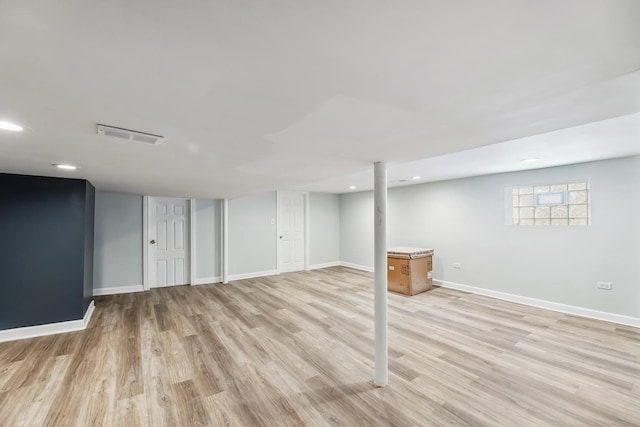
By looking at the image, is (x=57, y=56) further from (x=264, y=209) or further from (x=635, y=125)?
(x=264, y=209)

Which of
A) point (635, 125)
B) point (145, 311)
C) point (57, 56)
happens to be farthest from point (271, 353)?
point (635, 125)

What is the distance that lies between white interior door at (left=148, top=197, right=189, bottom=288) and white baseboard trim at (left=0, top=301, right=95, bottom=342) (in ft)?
7.07

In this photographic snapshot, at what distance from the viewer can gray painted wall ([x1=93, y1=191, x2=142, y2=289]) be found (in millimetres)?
5199

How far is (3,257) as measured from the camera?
331 cm

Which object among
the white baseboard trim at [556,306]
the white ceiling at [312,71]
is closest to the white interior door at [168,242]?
the white ceiling at [312,71]

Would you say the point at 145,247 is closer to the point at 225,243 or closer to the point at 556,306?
the point at 225,243

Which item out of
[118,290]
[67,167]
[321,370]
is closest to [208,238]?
[118,290]

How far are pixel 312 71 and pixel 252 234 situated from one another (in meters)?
6.12

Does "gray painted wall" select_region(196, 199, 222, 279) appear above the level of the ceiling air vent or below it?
below

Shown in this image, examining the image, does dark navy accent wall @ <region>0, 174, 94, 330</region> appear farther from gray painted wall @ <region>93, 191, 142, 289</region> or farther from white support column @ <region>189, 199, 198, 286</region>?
white support column @ <region>189, 199, 198, 286</region>

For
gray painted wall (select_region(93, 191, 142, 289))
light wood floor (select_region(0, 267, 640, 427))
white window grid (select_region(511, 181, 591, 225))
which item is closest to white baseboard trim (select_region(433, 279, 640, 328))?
light wood floor (select_region(0, 267, 640, 427))

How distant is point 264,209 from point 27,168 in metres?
4.43

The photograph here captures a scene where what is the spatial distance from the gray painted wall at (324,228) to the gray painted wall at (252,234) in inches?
47.6

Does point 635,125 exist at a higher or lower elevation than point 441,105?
higher
